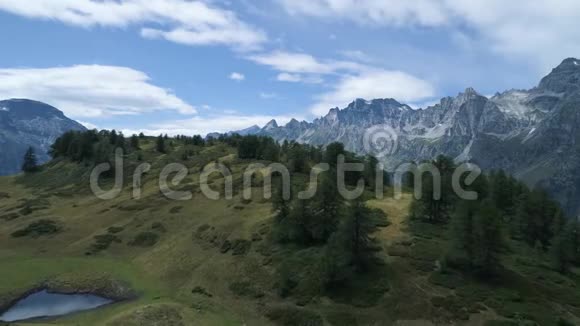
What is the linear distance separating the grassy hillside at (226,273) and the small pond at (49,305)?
173cm

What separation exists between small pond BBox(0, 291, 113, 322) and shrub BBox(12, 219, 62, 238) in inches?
1065

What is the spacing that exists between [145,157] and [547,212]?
125686 mm

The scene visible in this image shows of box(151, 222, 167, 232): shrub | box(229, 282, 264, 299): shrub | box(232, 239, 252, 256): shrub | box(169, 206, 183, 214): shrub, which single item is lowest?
box(229, 282, 264, 299): shrub

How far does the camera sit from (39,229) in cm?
8119

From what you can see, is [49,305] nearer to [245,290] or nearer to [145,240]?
[245,290]

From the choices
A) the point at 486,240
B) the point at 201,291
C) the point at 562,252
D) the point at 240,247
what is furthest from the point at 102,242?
the point at 562,252

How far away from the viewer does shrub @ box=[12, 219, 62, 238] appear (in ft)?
259

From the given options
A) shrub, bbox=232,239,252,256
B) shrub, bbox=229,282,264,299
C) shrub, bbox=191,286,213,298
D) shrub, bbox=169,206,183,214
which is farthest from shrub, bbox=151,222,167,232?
shrub, bbox=229,282,264,299

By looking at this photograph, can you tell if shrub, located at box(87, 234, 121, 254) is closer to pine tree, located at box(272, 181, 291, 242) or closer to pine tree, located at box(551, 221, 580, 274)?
pine tree, located at box(272, 181, 291, 242)

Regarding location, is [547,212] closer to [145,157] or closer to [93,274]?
[93,274]

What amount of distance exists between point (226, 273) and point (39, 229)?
140 feet

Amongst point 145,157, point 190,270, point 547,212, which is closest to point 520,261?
point 547,212

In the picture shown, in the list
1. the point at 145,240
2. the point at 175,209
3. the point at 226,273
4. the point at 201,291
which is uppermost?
the point at 175,209

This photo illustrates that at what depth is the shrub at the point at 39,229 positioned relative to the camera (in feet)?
259
